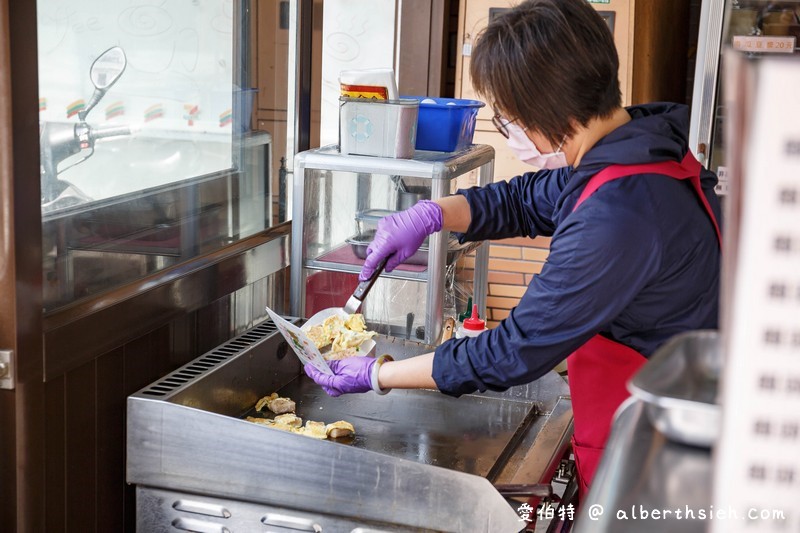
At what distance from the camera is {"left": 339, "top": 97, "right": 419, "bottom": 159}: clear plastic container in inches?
92.3

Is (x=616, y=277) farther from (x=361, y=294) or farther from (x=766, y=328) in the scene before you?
(x=766, y=328)

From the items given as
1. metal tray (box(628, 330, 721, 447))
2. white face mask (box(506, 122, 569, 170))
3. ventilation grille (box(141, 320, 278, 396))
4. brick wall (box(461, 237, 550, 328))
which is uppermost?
A: white face mask (box(506, 122, 569, 170))

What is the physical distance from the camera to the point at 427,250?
2404 millimetres

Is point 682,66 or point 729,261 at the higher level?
point 682,66

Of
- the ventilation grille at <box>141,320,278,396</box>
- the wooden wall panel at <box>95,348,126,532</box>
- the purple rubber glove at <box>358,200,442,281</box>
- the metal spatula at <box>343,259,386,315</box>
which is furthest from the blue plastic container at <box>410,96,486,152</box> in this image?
the wooden wall panel at <box>95,348,126,532</box>

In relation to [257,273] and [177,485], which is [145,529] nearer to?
[177,485]

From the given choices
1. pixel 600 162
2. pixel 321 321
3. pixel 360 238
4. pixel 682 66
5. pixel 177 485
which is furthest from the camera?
pixel 682 66

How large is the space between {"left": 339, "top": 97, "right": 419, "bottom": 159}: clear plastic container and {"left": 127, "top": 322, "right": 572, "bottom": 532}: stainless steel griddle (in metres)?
0.67

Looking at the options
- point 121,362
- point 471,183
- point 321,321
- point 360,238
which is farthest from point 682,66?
point 121,362

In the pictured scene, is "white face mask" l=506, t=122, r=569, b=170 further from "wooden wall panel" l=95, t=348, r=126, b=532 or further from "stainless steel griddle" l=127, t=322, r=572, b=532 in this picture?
"wooden wall panel" l=95, t=348, r=126, b=532

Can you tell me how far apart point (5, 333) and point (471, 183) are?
5.64 ft

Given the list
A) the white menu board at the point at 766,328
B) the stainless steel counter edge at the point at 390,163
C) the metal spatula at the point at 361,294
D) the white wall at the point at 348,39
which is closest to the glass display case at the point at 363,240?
the stainless steel counter edge at the point at 390,163

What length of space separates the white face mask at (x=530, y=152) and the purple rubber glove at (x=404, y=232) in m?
0.44

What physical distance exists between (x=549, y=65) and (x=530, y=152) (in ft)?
0.68
